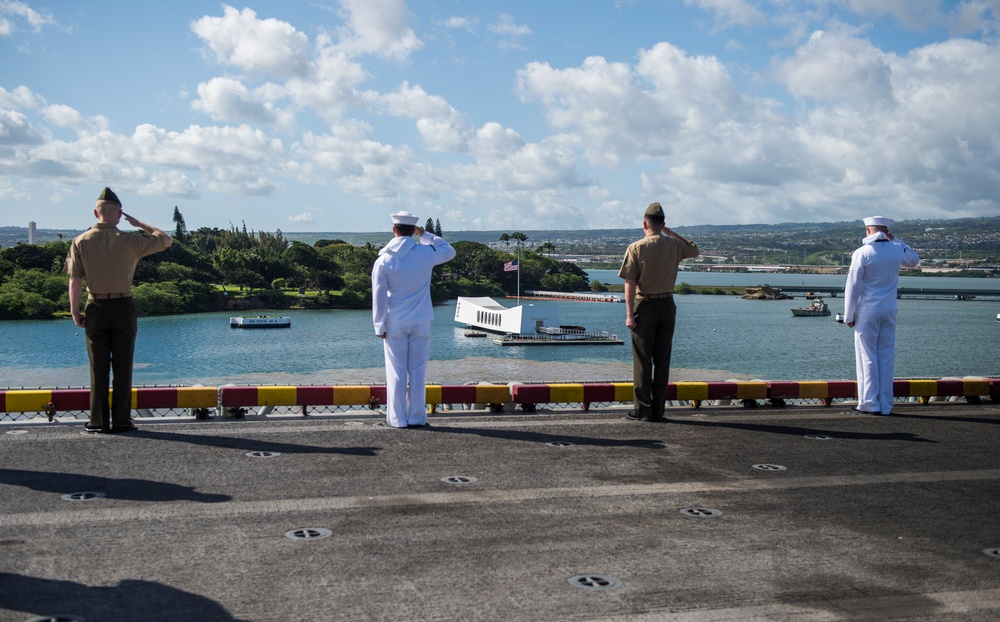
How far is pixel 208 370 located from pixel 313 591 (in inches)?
3192

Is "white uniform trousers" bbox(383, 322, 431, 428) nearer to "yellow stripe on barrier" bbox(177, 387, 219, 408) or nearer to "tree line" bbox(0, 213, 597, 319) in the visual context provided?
"yellow stripe on barrier" bbox(177, 387, 219, 408)

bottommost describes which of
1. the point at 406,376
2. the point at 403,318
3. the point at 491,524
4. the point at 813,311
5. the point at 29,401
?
the point at 813,311

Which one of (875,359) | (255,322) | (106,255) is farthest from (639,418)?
(255,322)

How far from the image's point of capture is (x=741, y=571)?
15.2 feet

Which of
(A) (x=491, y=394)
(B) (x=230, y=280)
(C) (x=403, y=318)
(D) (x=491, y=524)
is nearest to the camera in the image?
(D) (x=491, y=524)

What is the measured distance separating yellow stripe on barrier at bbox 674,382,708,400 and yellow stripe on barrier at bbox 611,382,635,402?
541 mm

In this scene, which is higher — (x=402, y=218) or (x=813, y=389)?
(x=402, y=218)

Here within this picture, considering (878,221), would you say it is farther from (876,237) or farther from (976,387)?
(976,387)

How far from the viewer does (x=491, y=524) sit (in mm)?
5375

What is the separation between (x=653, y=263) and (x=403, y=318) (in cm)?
270

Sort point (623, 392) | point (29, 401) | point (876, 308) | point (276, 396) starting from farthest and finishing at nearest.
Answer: point (623, 392), point (876, 308), point (276, 396), point (29, 401)

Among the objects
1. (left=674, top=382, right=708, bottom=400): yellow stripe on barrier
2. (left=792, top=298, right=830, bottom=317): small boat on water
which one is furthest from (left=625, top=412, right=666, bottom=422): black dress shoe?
(left=792, top=298, right=830, bottom=317): small boat on water

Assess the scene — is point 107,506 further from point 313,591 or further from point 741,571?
point 741,571

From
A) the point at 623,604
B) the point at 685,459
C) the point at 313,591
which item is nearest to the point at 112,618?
the point at 313,591
